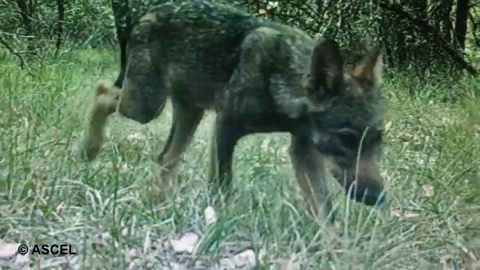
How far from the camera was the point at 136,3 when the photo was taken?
2162 mm

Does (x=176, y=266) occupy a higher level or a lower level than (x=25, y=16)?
lower

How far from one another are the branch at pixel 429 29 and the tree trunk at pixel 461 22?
4 cm

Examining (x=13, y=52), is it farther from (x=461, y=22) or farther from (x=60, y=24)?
(x=461, y=22)

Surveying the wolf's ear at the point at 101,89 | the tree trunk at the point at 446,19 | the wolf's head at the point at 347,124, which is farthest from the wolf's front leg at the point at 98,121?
the tree trunk at the point at 446,19

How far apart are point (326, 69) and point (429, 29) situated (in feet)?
4.19

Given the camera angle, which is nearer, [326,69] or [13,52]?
[326,69]

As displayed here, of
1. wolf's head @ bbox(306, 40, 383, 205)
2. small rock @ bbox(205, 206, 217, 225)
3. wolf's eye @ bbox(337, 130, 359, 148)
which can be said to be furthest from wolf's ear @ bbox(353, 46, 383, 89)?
small rock @ bbox(205, 206, 217, 225)

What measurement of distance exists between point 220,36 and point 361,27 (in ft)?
2.75

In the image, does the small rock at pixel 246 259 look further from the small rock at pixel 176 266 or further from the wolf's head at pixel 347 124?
the wolf's head at pixel 347 124

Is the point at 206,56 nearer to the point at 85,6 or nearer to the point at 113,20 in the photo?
the point at 113,20

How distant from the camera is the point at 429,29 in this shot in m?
3.03

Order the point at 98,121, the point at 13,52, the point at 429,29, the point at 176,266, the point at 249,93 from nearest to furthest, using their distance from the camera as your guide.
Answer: the point at 176,266
the point at 249,93
the point at 98,121
the point at 13,52
the point at 429,29

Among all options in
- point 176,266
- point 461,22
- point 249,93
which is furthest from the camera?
point 461,22

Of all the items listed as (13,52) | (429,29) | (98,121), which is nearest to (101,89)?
(98,121)
